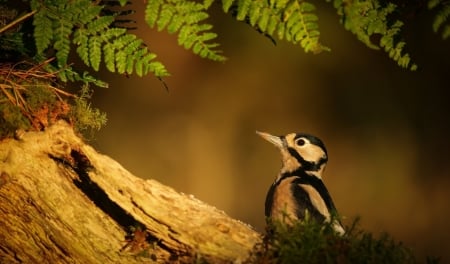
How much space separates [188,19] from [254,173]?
4.79 m

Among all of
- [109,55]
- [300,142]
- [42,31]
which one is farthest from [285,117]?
[42,31]

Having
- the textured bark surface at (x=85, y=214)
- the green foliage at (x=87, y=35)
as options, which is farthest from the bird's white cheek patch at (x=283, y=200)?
the green foliage at (x=87, y=35)

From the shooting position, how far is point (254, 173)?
6.66 m

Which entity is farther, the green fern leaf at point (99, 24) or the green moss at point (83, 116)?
the green moss at point (83, 116)

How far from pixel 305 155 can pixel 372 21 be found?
1576 mm

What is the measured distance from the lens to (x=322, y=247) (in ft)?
6.15

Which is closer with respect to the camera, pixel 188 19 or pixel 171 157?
pixel 188 19

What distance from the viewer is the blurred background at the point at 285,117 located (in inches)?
251

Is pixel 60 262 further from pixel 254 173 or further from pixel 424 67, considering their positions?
pixel 424 67

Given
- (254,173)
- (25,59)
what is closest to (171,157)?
(254,173)

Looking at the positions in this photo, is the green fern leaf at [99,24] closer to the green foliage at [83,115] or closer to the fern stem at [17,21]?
the fern stem at [17,21]

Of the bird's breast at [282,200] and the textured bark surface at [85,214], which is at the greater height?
the bird's breast at [282,200]

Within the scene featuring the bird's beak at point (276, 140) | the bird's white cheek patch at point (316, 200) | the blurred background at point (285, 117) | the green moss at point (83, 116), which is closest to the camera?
the green moss at point (83, 116)

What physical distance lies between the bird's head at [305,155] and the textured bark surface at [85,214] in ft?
4.84
